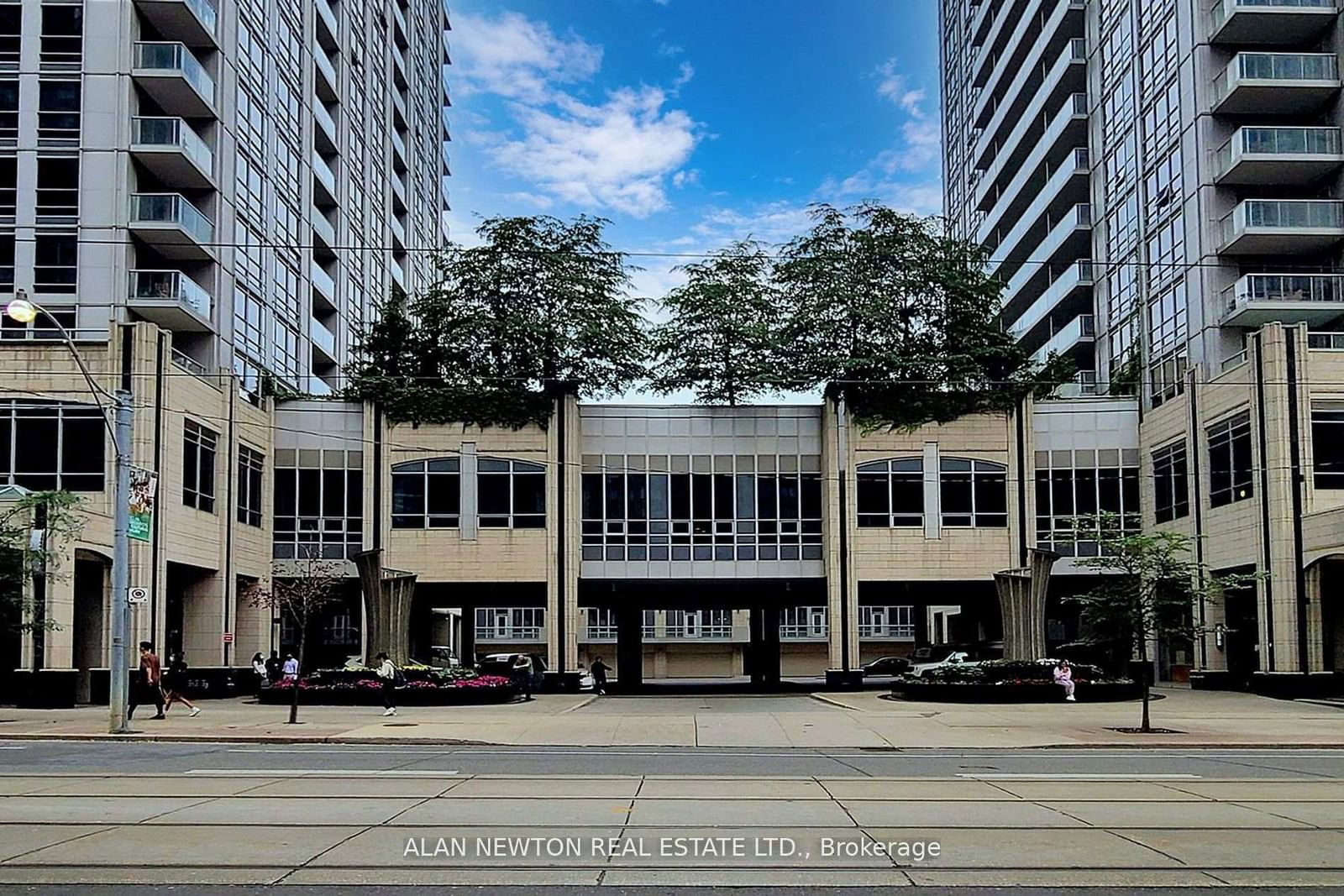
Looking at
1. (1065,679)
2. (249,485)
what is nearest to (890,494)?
(1065,679)

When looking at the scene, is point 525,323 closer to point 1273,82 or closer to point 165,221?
point 165,221

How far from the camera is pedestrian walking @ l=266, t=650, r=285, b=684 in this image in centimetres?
4516

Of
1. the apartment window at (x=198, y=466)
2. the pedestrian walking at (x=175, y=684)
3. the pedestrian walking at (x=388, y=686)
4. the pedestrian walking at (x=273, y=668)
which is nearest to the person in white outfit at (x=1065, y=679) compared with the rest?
the pedestrian walking at (x=388, y=686)

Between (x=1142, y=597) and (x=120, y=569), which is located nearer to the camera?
(x=120, y=569)

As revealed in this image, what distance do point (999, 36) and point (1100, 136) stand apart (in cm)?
1848

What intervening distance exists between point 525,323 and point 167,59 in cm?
1479

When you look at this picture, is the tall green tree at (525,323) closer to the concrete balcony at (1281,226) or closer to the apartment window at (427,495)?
the apartment window at (427,495)

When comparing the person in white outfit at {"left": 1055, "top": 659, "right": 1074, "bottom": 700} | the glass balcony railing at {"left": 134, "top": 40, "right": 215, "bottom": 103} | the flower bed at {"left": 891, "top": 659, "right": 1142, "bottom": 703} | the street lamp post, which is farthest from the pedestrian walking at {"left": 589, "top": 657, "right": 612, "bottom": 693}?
the glass balcony railing at {"left": 134, "top": 40, "right": 215, "bottom": 103}

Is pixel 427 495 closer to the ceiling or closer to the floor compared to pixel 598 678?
closer to the ceiling

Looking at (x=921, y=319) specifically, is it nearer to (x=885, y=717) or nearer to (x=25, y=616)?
(x=885, y=717)

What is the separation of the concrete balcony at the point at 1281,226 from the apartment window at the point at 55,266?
4043 cm

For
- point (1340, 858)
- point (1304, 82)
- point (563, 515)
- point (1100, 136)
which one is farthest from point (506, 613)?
point (1340, 858)

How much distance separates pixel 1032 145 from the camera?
73.8 m

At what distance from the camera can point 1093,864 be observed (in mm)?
11000
